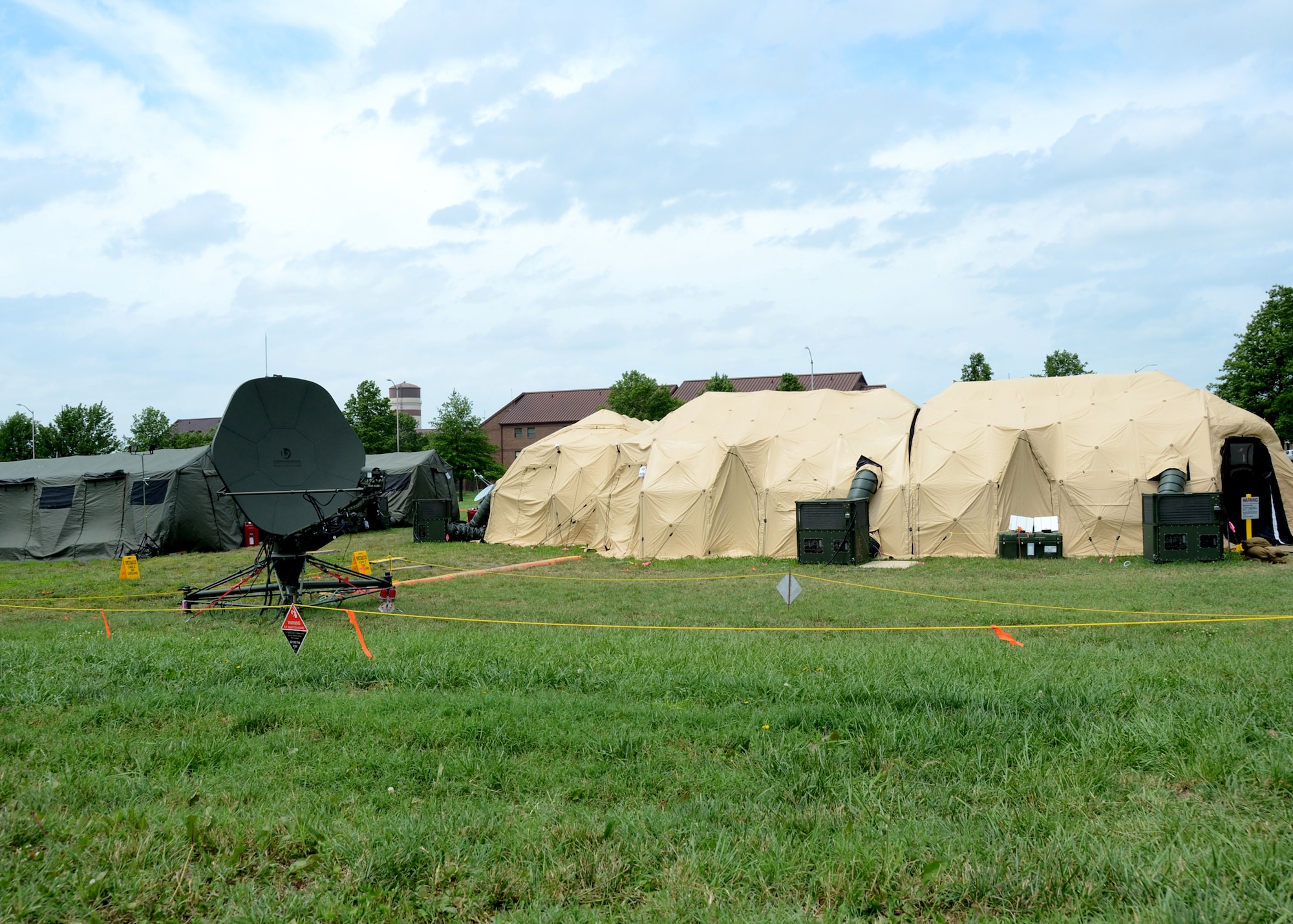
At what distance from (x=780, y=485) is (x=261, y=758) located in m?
18.4

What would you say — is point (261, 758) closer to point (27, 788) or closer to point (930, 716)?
point (27, 788)

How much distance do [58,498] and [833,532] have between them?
21950 millimetres

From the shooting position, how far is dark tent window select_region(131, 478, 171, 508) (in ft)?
82.7

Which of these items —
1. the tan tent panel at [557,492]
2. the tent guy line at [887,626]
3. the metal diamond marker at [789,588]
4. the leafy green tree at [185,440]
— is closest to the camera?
the tent guy line at [887,626]

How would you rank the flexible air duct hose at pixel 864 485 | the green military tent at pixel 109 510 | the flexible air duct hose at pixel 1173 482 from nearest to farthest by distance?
the flexible air duct hose at pixel 1173 482
the flexible air duct hose at pixel 864 485
the green military tent at pixel 109 510

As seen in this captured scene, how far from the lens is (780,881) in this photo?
3723mm

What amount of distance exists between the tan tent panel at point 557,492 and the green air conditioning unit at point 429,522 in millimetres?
1593

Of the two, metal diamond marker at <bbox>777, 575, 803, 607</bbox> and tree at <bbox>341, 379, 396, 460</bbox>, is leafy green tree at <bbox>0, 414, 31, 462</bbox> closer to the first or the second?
tree at <bbox>341, 379, 396, 460</bbox>

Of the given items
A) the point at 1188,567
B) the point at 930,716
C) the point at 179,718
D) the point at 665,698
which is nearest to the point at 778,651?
the point at 665,698

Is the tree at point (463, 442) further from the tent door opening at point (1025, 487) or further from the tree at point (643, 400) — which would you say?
the tent door opening at point (1025, 487)

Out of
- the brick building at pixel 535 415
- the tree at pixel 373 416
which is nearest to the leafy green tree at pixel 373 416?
the tree at pixel 373 416

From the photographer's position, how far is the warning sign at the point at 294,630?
340 inches

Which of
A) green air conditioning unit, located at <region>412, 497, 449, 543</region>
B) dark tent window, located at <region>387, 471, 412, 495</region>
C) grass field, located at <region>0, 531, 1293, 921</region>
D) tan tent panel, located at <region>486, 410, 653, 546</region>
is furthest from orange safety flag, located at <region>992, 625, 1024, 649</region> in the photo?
dark tent window, located at <region>387, 471, 412, 495</region>

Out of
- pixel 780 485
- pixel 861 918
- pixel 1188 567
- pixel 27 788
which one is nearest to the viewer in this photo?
pixel 861 918
